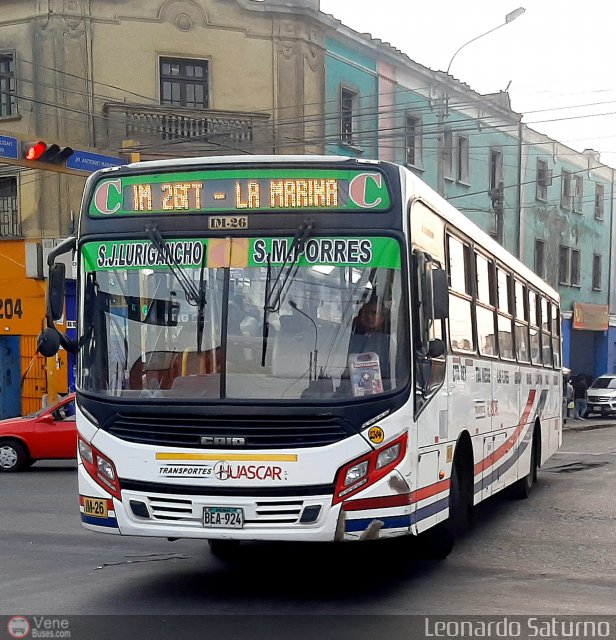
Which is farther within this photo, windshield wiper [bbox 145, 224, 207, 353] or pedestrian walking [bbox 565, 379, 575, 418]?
pedestrian walking [bbox 565, 379, 575, 418]

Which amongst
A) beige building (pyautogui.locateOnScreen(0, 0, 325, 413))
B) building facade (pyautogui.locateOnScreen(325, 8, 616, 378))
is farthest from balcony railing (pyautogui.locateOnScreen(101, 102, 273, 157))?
building facade (pyautogui.locateOnScreen(325, 8, 616, 378))

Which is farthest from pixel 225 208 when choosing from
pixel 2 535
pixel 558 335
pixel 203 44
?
pixel 203 44

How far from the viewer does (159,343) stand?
25.5ft

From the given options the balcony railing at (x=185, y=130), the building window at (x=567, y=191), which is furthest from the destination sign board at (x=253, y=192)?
the building window at (x=567, y=191)

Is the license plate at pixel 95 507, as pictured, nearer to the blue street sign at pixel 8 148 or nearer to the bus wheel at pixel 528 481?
the bus wheel at pixel 528 481

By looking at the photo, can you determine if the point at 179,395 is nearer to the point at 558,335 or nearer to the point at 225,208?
the point at 225,208

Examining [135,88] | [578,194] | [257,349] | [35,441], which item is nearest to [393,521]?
[257,349]

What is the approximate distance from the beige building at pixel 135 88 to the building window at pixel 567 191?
19006mm

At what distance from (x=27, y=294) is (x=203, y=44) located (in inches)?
300

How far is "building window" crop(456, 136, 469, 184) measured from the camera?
3562 cm

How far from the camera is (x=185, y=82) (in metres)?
26.5

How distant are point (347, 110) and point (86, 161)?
10.7 meters

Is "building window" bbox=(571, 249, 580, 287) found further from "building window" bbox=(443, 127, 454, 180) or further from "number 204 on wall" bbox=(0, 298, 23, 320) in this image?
"number 204 on wall" bbox=(0, 298, 23, 320)

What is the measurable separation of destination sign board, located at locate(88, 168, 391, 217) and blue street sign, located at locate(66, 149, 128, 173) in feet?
39.1
